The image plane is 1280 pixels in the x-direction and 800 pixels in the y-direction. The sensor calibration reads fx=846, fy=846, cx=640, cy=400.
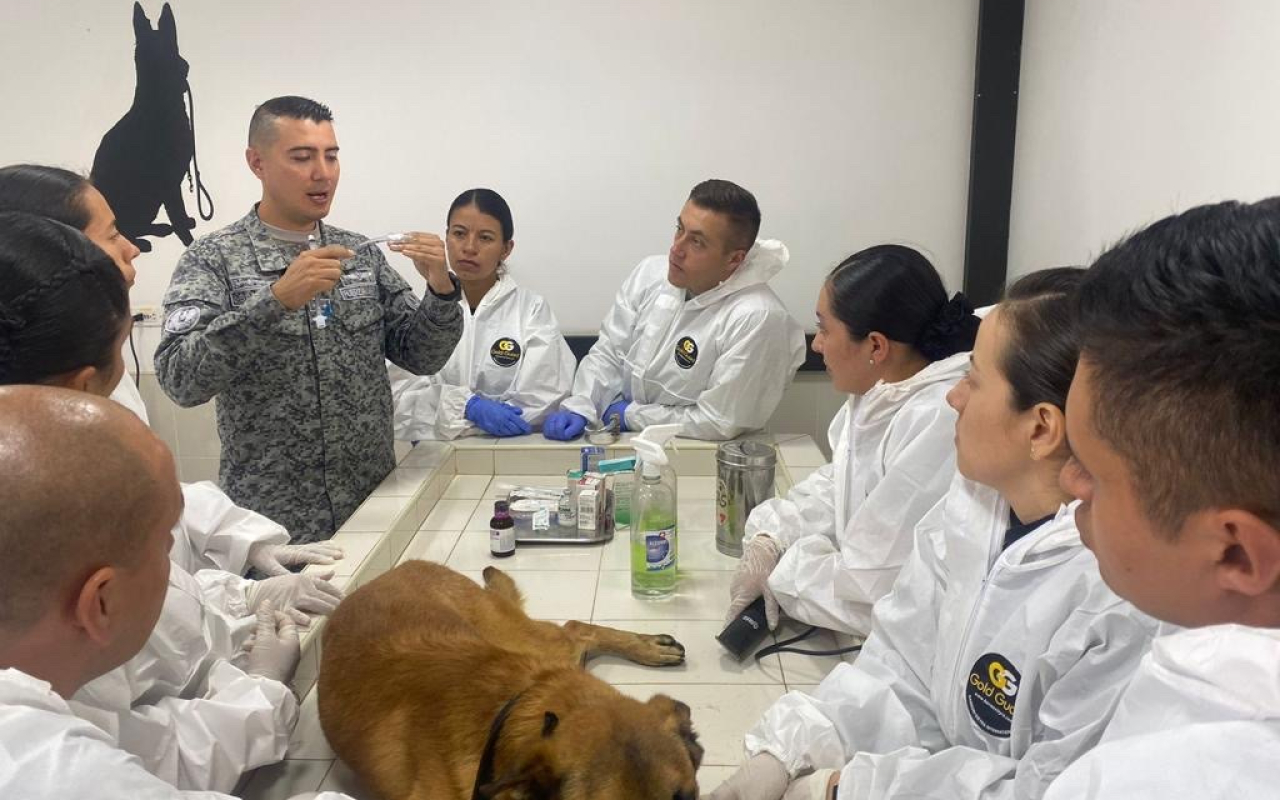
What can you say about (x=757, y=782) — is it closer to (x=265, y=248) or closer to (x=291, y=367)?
(x=291, y=367)

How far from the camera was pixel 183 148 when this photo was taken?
3842 mm

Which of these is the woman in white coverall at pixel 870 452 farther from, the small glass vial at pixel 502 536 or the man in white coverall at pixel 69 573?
the man in white coverall at pixel 69 573

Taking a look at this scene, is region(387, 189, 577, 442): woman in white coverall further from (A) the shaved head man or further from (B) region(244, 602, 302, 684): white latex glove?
(A) the shaved head man

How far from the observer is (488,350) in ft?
11.3

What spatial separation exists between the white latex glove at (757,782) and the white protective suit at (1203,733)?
23.7 inches

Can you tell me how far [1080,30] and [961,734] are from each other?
8.90 feet

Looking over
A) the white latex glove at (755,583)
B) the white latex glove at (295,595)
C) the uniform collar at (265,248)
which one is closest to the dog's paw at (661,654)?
the white latex glove at (755,583)

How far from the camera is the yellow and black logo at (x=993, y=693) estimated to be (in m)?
1.08

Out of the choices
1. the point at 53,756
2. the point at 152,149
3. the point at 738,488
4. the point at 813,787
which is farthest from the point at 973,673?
the point at 152,149

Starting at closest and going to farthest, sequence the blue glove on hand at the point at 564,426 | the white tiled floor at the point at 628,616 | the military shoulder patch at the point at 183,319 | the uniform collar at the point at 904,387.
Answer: the white tiled floor at the point at 628,616 → the uniform collar at the point at 904,387 → the military shoulder patch at the point at 183,319 → the blue glove on hand at the point at 564,426

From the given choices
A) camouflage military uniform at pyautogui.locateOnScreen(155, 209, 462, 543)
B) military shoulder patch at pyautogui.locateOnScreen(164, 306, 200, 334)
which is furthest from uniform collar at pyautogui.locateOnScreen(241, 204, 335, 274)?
military shoulder patch at pyautogui.locateOnScreen(164, 306, 200, 334)

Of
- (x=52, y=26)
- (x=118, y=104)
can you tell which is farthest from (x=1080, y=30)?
(x=52, y=26)

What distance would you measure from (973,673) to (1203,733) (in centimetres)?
60

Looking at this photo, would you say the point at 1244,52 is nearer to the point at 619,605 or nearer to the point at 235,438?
the point at 619,605
